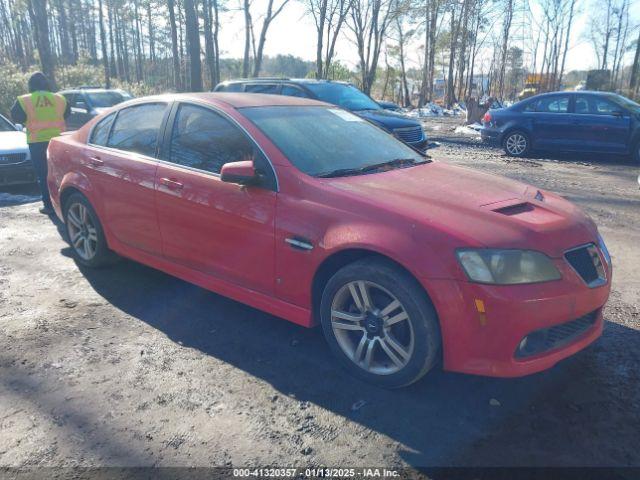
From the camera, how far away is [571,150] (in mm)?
12391

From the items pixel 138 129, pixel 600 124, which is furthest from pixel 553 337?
pixel 600 124

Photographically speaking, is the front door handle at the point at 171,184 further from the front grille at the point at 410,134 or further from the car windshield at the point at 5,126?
the car windshield at the point at 5,126

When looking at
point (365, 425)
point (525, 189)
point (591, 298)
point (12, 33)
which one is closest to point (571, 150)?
point (525, 189)

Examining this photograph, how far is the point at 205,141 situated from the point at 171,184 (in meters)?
0.41

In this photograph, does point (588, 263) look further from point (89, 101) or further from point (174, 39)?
point (174, 39)

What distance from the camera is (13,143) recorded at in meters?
8.91

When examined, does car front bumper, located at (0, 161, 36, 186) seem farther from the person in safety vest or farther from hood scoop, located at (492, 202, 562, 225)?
hood scoop, located at (492, 202, 562, 225)

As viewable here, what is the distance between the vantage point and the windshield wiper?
3.56 meters

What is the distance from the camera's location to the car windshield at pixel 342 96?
10.9 m

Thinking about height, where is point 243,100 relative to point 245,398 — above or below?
above

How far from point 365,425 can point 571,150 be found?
37.7 feet

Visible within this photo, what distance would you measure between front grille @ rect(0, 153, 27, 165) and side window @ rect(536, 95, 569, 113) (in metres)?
10.9

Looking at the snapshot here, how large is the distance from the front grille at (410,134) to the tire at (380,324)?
733 cm

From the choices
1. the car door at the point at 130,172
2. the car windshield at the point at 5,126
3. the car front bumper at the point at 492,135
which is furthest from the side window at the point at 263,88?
the car door at the point at 130,172
